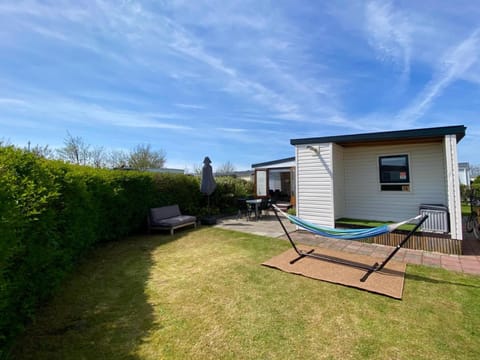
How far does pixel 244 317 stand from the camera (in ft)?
8.05

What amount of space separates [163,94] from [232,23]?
4.12 m

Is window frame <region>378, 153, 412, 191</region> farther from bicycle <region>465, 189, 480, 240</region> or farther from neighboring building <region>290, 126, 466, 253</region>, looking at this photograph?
bicycle <region>465, 189, 480, 240</region>

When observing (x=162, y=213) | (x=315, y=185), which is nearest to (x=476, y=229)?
(x=315, y=185)

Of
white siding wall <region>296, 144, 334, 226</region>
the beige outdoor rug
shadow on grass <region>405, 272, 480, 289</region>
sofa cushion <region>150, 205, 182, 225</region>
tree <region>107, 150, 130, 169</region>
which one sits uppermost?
tree <region>107, 150, 130, 169</region>

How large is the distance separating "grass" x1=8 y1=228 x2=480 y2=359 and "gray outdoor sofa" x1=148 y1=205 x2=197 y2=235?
8.24 feet

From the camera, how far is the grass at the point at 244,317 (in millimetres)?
1943

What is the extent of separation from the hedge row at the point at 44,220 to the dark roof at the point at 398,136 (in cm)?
537

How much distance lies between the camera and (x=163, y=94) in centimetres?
849

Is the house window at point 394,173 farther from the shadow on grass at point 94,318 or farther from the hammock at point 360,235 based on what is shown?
the shadow on grass at point 94,318

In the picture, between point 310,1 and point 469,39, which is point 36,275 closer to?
point 310,1

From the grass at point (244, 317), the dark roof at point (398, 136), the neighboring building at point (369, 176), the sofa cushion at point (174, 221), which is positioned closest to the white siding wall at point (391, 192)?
the neighboring building at point (369, 176)

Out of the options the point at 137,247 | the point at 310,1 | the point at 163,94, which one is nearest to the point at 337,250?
the point at 137,247

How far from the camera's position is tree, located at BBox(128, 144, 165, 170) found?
18844mm

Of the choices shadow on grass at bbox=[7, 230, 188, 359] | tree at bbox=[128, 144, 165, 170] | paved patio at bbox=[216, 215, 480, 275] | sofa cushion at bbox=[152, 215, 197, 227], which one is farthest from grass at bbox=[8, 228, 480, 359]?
tree at bbox=[128, 144, 165, 170]
